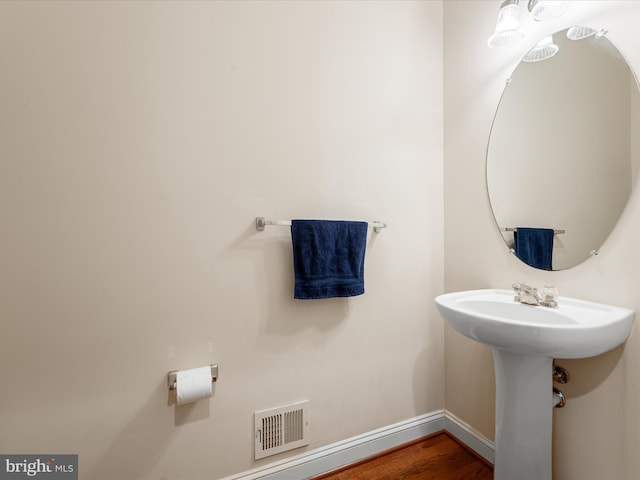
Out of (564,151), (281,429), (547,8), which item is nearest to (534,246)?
(564,151)

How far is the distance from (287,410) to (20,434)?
0.88m

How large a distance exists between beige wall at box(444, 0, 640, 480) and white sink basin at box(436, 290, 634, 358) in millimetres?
73

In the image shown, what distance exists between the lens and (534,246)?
1.19m

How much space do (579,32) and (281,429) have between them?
1.91 m

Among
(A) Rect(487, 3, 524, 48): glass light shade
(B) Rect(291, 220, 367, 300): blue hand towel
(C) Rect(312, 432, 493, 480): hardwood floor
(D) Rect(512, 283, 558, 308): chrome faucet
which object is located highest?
(A) Rect(487, 3, 524, 48): glass light shade

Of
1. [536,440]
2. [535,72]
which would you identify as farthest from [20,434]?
[535,72]

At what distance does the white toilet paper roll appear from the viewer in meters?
1.02

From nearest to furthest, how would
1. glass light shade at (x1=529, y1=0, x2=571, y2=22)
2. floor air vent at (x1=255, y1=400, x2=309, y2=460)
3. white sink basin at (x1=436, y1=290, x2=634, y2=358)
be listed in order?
white sink basin at (x1=436, y1=290, x2=634, y2=358), glass light shade at (x1=529, y1=0, x2=571, y2=22), floor air vent at (x1=255, y1=400, x2=309, y2=460)

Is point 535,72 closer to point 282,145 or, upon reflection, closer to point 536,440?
point 282,145

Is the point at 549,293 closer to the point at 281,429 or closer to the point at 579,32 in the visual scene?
the point at 579,32

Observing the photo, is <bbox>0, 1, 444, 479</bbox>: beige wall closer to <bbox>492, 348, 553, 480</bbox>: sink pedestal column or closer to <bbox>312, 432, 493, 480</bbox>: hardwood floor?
<bbox>312, 432, 493, 480</bbox>: hardwood floor

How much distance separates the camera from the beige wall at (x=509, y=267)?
0.94 meters

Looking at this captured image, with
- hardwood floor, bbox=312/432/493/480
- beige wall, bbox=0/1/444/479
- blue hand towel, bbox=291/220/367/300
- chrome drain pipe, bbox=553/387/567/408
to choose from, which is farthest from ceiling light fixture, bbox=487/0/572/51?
hardwood floor, bbox=312/432/493/480

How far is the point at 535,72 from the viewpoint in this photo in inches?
47.3
